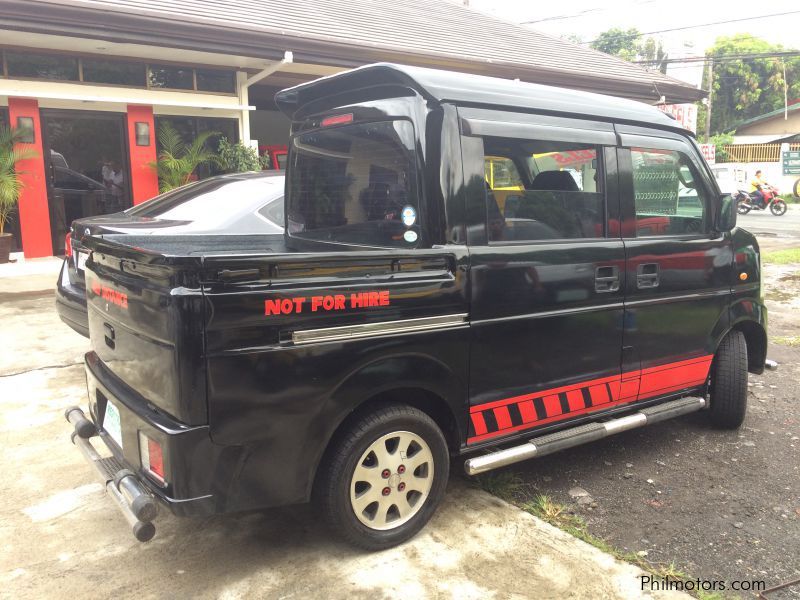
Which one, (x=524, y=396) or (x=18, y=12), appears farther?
(x=18, y=12)

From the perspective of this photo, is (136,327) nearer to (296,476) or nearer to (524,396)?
(296,476)

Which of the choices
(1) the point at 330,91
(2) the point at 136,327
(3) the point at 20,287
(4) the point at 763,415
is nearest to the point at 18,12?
(3) the point at 20,287

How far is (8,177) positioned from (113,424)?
8812mm

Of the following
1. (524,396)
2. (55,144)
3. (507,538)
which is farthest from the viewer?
(55,144)

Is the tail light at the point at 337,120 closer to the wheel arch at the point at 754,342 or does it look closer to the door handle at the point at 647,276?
the door handle at the point at 647,276

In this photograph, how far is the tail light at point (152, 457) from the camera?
8.17 feet

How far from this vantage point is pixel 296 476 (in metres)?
2.63

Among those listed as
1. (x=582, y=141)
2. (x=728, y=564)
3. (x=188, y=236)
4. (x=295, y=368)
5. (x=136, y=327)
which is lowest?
(x=728, y=564)

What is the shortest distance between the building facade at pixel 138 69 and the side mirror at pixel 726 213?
850 cm

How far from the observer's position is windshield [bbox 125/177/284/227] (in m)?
5.03

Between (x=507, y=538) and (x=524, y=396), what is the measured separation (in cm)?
68

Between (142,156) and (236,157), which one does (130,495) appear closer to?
(236,157)

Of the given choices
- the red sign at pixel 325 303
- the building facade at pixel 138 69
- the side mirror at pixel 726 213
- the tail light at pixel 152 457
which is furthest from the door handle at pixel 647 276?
the building facade at pixel 138 69

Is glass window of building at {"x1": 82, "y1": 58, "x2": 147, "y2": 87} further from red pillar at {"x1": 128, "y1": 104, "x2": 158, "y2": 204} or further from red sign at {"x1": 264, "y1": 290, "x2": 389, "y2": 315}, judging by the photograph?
red sign at {"x1": 264, "y1": 290, "x2": 389, "y2": 315}
